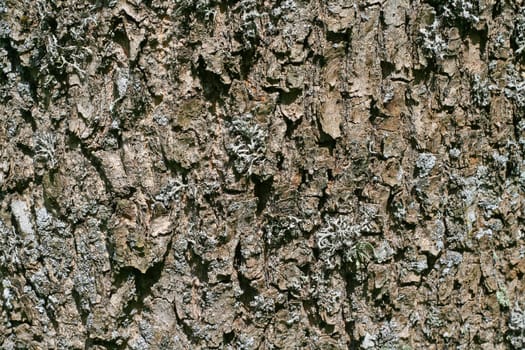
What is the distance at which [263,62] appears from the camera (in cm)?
152

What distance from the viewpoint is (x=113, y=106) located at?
154cm

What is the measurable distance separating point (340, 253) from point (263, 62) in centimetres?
53

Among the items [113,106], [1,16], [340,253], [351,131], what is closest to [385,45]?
[351,131]

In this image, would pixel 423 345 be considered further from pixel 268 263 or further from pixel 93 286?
pixel 93 286

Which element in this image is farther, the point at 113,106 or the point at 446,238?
the point at 446,238

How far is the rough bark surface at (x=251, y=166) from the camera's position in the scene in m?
1.52

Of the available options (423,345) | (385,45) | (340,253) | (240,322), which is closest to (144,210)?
(240,322)

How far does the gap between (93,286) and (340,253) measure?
0.65 metres

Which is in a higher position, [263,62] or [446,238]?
[263,62]

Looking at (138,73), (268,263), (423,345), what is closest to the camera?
(138,73)

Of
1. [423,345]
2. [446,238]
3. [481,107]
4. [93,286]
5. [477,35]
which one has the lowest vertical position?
[423,345]

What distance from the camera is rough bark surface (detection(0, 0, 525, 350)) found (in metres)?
1.52

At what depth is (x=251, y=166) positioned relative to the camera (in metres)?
1.56

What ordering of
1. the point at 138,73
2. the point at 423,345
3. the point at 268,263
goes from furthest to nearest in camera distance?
the point at 423,345, the point at 268,263, the point at 138,73
